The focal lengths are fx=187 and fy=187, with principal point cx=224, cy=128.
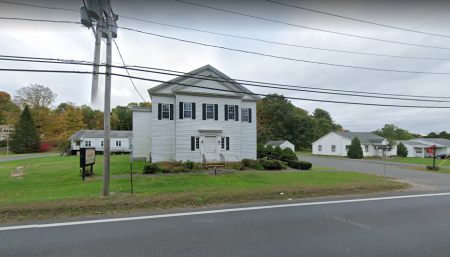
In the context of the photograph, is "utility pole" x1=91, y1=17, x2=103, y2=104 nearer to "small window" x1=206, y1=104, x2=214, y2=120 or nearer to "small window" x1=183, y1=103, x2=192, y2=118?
"small window" x1=183, y1=103, x2=192, y2=118

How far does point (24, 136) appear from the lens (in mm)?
36969

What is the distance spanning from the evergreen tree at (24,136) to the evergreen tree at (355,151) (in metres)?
61.6

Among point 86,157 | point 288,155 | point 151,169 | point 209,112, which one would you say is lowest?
point 151,169

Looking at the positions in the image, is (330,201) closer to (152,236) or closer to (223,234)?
(223,234)

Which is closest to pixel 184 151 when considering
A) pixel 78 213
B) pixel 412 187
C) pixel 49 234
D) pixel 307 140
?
pixel 78 213

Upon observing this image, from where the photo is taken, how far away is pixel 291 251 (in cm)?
342

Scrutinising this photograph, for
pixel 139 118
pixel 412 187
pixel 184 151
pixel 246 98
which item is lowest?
pixel 412 187

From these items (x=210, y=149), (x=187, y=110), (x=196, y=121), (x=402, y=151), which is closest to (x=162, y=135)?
(x=187, y=110)

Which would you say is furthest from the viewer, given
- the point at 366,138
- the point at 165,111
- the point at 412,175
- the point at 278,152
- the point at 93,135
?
the point at 366,138

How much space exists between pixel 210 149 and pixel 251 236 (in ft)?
43.0

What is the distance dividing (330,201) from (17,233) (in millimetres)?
8690

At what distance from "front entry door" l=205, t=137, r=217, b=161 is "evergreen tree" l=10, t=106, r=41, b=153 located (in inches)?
1675

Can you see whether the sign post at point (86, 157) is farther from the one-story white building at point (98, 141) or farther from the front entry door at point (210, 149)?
the one-story white building at point (98, 141)

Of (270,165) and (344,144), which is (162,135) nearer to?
(270,165)
